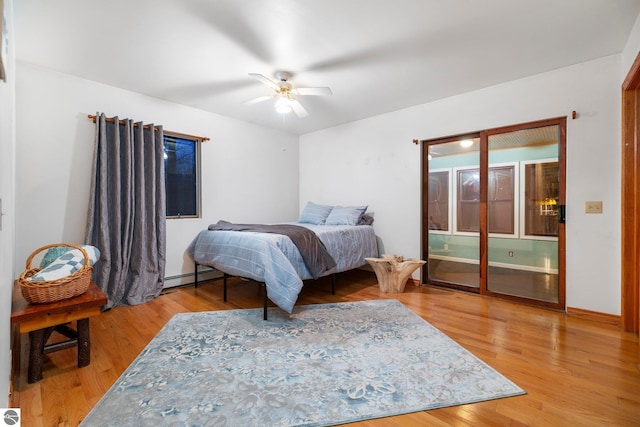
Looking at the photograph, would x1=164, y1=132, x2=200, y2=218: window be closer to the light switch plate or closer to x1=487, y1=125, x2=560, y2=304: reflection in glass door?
x1=487, y1=125, x2=560, y2=304: reflection in glass door

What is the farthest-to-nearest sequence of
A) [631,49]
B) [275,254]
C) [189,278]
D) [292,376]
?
1. [189,278]
2. [275,254]
3. [631,49]
4. [292,376]

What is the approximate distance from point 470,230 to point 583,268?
106 centimetres

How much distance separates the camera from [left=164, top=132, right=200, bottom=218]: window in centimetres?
364

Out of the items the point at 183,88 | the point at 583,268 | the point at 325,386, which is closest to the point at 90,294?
the point at 325,386

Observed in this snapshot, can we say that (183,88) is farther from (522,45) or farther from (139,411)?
(522,45)

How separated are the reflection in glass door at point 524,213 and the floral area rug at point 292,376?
4.84 feet

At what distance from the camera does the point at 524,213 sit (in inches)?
120

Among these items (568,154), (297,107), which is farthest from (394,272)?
(297,107)

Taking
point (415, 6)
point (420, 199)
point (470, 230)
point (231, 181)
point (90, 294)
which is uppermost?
point (415, 6)

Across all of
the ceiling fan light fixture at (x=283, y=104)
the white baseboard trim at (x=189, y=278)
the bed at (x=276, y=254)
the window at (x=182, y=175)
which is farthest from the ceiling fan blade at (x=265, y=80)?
the white baseboard trim at (x=189, y=278)

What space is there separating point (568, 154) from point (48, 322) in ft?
14.5

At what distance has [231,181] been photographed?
13.7 feet

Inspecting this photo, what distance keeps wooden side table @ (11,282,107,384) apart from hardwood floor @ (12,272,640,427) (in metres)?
0.10

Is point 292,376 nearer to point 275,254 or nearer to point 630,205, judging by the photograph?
point 275,254
